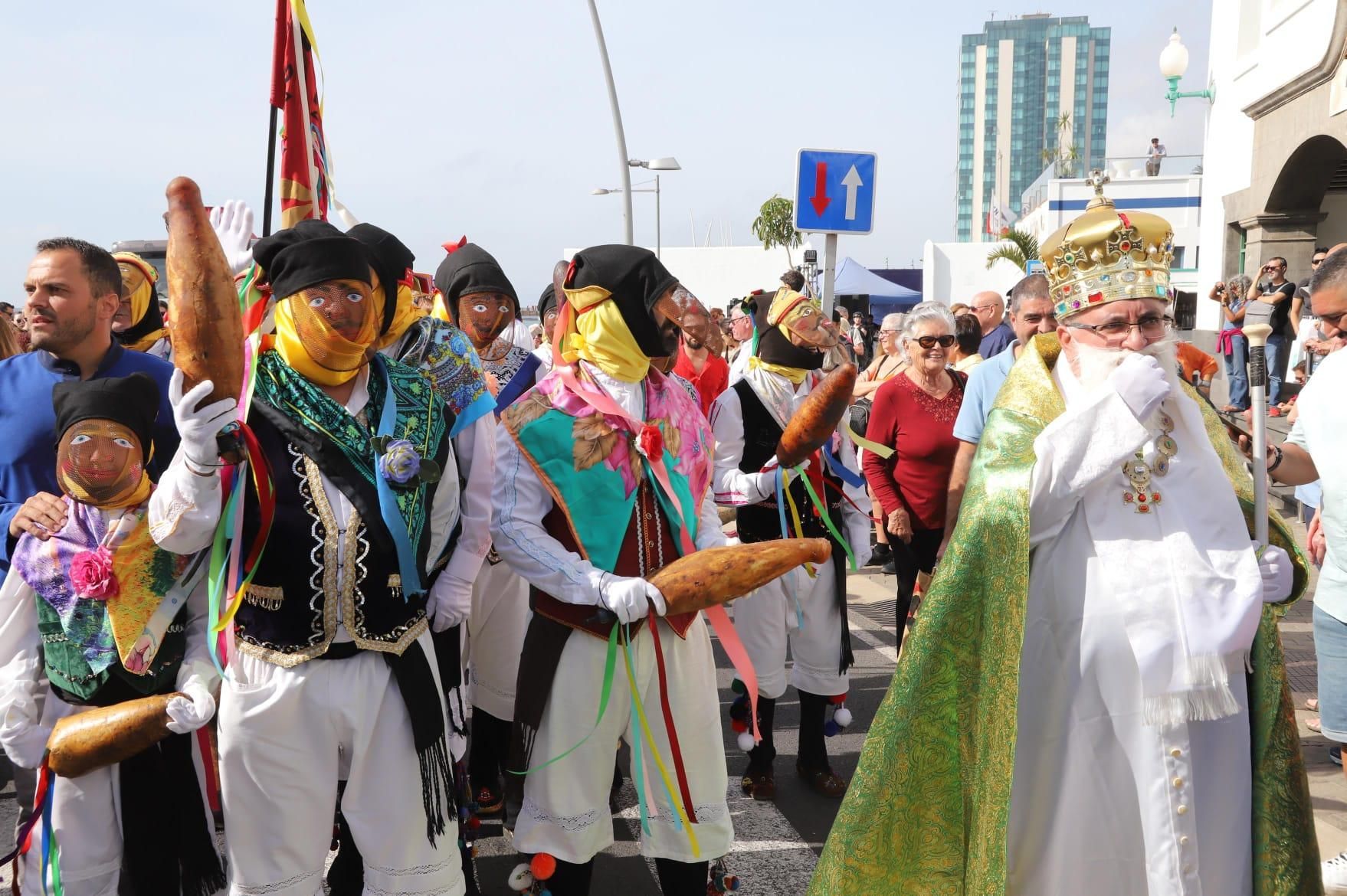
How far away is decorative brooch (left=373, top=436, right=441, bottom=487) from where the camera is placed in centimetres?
284

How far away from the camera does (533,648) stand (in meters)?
3.33

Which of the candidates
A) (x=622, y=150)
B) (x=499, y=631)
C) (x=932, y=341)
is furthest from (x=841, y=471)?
(x=622, y=150)

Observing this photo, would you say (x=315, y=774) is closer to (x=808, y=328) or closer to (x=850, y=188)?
(x=808, y=328)

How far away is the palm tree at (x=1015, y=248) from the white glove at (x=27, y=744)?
31.9 m

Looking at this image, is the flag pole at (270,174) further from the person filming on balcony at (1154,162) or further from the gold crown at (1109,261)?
the person filming on balcony at (1154,162)

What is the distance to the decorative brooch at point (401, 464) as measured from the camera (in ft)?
9.32

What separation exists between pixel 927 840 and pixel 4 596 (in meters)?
2.69

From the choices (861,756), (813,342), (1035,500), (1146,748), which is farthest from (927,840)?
(813,342)

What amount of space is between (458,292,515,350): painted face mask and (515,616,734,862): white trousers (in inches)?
93.7

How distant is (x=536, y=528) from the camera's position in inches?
127

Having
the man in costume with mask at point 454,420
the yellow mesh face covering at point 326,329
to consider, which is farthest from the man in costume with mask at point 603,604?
the yellow mesh face covering at point 326,329

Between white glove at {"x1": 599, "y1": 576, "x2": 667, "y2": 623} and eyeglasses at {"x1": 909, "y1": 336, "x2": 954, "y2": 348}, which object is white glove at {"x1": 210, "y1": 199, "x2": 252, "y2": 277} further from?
eyeglasses at {"x1": 909, "y1": 336, "x2": 954, "y2": 348}

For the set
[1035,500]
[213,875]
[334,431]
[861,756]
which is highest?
[334,431]

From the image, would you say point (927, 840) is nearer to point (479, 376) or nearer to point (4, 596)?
point (479, 376)
